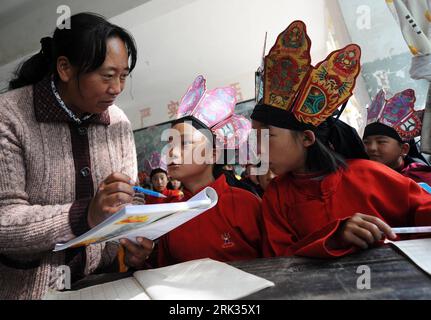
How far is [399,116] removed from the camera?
2.15 metres

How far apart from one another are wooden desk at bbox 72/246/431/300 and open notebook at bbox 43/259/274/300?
40 mm

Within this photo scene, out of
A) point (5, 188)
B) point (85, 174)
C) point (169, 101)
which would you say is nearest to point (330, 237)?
point (85, 174)

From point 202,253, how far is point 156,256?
6.9 inches

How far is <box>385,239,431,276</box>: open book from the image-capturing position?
23.5 inches

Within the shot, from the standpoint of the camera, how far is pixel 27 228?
0.77m

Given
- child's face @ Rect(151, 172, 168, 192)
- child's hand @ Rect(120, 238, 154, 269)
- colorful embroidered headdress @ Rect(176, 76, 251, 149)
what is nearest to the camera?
child's hand @ Rect(120, 238, 154, 269)

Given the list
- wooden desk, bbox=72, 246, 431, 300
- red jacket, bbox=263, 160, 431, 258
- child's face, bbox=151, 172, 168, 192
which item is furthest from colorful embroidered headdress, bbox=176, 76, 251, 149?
child's face, bbox=151, 172, 168, 192

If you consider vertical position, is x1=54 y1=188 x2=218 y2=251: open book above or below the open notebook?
above

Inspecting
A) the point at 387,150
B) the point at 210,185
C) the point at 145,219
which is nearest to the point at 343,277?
the point at 145,219

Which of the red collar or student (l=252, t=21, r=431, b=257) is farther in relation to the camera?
student (l=252, t=21, r=431, b=257)

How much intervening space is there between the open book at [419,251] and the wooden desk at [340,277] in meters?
0.01

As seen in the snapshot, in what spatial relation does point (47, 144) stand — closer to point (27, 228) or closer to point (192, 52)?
point (27, 228)

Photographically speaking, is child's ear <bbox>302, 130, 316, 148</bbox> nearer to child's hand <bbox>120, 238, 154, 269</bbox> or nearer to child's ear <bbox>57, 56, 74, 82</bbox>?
child's hand <bbox>120, 238, 154, 269</bbox>

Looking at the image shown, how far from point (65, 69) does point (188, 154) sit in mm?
602
